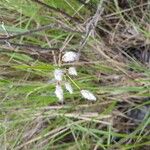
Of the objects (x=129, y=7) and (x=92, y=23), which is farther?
(x=129, y=7)

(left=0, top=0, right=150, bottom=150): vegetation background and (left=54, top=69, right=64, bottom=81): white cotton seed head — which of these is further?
(left=0, top=0, right=150, bottom=150): vegetation background

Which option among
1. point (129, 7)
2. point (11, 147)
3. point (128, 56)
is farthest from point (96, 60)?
point (11, 147)

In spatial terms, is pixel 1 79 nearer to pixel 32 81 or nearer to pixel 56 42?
pixel 32 81

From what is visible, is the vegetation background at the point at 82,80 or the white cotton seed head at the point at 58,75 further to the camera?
the vegetation background at the point at 82,80

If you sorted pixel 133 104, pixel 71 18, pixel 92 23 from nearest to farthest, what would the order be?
pixel 92 23, pixel 71 18, pixel 133 104

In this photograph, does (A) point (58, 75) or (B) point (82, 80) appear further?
(B) point (82, 80)

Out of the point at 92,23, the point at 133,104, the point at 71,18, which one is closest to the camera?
the point at 92,23

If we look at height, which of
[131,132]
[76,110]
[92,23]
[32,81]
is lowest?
[131,132]

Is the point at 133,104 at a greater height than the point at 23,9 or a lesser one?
lesser
